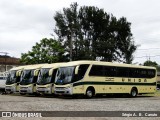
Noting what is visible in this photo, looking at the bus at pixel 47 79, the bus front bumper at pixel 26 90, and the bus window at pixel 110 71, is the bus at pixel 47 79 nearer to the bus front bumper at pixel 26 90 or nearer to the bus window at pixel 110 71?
the bus front bumper at pixel 26 90

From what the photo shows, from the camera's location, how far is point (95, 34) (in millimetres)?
63000

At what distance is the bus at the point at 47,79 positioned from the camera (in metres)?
31.4

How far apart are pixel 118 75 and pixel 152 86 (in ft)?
17.5

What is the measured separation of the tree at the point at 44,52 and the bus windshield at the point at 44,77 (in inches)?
1049

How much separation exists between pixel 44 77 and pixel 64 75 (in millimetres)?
3081

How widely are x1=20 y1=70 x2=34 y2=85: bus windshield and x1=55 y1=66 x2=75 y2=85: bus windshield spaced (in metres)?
4.43

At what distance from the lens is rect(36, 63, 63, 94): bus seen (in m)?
31.4

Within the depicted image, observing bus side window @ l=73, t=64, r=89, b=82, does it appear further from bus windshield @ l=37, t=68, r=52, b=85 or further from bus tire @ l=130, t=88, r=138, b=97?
bus tire @ l=130, t=88, r=138, b=97

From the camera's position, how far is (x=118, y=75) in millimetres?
32844

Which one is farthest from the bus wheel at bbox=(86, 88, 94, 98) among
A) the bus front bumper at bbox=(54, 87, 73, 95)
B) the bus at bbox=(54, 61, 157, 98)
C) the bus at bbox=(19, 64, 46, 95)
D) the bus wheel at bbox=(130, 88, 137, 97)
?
the bus at bbox=(19, 64, 46, 95)

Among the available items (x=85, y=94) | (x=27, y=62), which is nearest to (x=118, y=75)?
(x=85, y=94)

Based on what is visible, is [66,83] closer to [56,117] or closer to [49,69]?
[49,69]

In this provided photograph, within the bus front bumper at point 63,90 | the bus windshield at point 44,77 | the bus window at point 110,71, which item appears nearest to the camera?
the bus front bumper at point 63,90

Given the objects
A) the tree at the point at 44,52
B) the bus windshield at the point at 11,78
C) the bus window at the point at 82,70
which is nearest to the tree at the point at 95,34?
the tree at the point at 44,52
